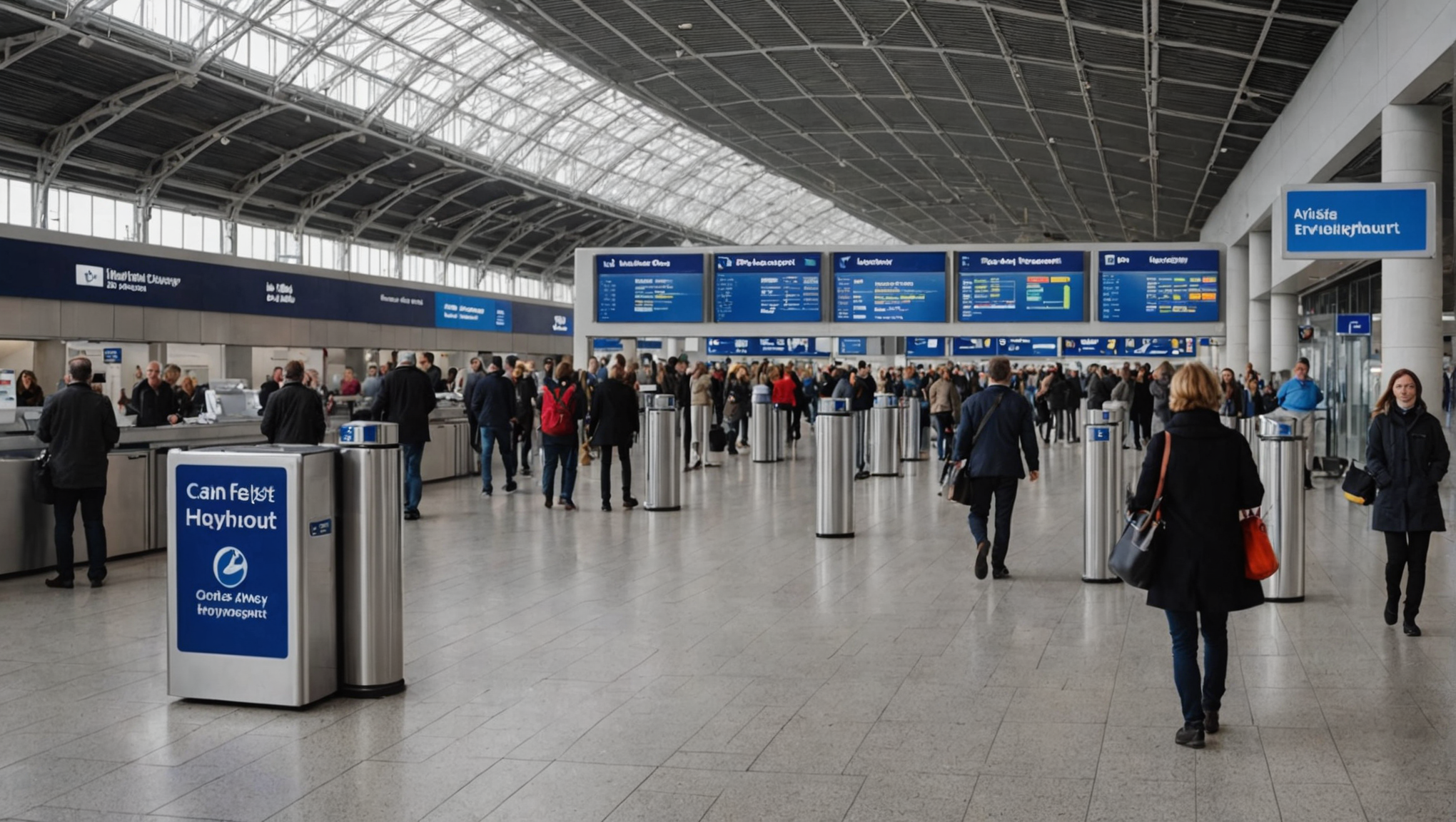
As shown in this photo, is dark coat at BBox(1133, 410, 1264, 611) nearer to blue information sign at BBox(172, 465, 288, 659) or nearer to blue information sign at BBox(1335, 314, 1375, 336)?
blue information sign at BBox(172, 465, 288, 659)

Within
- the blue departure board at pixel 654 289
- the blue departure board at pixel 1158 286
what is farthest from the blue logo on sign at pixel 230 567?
the blue departure board at pixel 1158 286

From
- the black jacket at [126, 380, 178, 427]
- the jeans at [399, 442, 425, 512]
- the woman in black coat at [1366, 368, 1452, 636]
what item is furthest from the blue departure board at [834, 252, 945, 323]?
the woman in black coat at [1366, 368, 1452, 636]

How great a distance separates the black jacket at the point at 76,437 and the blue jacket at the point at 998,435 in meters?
6.51

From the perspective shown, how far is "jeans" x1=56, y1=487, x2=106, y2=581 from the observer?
9.44 metres

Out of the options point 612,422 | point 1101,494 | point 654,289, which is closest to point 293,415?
point 612,422

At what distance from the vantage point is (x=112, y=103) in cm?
2694

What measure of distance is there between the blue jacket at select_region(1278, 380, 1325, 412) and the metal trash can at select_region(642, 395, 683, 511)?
344 inches

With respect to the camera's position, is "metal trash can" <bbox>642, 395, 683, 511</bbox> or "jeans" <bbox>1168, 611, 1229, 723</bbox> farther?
"metal trash can" <bbox>642, 395, 683, 511</bbox>

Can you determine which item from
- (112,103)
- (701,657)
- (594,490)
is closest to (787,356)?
(112,103)

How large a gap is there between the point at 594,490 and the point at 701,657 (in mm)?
10726

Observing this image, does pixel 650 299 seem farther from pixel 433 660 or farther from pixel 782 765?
pixel 782 765

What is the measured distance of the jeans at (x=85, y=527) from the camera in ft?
31.0

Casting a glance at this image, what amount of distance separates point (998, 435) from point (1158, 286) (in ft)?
50.2

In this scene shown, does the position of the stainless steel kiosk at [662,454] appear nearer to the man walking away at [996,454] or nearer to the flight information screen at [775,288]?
the man walking away at [996,454]
